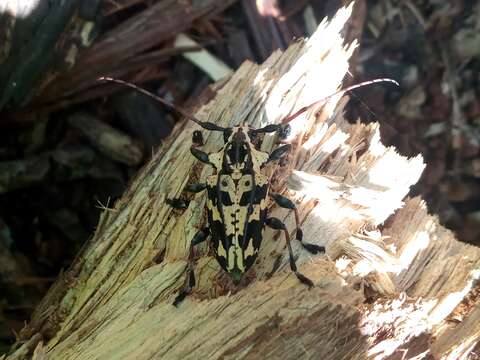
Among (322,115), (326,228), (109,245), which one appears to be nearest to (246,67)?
(322,115)

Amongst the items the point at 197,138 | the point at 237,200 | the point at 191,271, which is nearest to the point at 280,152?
the point at 237,200

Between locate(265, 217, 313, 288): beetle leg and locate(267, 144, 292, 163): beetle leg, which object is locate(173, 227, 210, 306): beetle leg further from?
locate(267, 144, 292, 163): beetle leg

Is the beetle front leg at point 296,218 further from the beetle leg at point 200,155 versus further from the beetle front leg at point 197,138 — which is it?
the beetle front leg at point 197,138

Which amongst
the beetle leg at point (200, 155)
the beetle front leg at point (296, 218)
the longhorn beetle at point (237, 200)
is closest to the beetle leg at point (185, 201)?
the longhorn beetle at point (237, 200)

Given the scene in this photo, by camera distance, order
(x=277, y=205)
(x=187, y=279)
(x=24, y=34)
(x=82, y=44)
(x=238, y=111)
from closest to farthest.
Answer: (x=187, y=279) → (x=277, y=205) → (x=238, y=111) → (x=24, y=34) → (x=82, y=44)

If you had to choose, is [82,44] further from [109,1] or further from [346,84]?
[346,84]

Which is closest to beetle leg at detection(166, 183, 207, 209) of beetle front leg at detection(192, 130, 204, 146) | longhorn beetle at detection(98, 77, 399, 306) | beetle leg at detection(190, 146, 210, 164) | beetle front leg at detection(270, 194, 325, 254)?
longhorn beetle at detection(98, 77, 399, 306)
